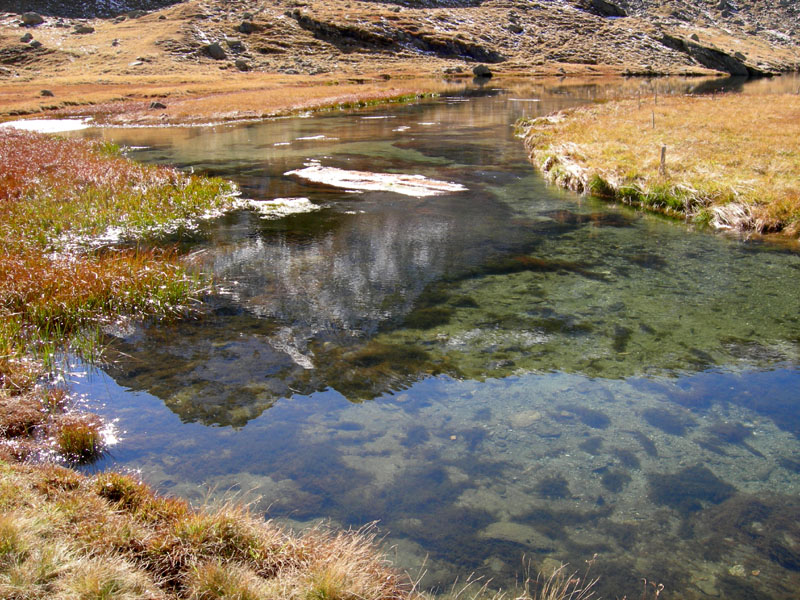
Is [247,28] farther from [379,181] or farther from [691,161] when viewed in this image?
[691,161]


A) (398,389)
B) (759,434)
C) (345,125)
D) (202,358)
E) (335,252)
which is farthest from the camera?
(345,125)

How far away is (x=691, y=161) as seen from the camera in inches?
835

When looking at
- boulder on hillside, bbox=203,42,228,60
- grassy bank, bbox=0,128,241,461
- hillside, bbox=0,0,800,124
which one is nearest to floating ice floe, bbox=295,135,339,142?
grassy bank, bbox=0,128,241,461

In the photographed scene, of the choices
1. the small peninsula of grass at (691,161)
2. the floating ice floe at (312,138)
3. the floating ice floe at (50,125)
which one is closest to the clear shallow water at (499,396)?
the small peninsula of grass at (691,161)

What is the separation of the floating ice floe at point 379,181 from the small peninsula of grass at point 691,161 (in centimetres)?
500

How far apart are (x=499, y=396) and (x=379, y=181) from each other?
17261mm

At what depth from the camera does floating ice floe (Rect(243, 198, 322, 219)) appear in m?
19.7

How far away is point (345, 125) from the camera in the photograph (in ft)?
145

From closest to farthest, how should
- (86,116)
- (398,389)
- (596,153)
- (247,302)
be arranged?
(398,389), (247,302), (596,153), (86,116)

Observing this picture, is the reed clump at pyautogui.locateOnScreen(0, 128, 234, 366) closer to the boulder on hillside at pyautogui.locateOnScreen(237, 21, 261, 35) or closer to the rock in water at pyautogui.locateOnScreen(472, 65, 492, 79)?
the rock in water at pyautogui.locateOnScreen(472, 65, 492, 79)

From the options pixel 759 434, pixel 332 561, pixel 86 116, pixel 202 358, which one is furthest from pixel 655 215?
pixel 86 116

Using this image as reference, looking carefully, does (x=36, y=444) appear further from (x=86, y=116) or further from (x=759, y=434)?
(x=86, y=116)

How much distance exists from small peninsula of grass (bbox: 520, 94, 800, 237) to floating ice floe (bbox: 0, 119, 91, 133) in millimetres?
33151

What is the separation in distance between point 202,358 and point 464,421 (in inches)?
180
